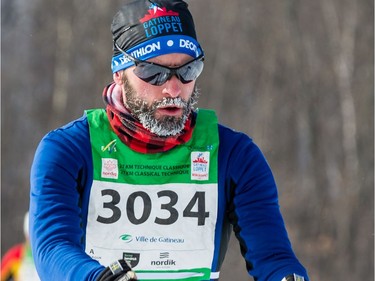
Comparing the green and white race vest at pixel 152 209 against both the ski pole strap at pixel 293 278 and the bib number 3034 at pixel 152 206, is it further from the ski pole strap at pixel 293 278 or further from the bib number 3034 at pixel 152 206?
the ski pole strap at pixel 293 278

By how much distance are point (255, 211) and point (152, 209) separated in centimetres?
38

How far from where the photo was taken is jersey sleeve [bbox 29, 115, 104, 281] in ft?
11.1

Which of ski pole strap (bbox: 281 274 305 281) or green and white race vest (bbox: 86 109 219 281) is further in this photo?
green and white race vest (bbox: 86 109 219 281)

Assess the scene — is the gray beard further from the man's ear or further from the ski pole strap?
the ski pole strap

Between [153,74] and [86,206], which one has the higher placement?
[153,74]

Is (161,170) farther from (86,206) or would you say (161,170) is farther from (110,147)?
(86,206)

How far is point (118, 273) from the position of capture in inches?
124

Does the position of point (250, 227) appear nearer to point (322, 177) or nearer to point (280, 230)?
point (280, 230)

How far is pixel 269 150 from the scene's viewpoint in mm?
21109

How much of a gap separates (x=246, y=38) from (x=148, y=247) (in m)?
18.8

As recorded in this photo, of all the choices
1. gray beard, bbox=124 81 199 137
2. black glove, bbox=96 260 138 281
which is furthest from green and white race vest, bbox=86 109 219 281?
black glove, bbox=96 260 138 281

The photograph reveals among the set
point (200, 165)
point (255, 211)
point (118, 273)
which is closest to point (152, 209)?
point (200, 165)

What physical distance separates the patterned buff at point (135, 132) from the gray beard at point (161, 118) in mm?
48

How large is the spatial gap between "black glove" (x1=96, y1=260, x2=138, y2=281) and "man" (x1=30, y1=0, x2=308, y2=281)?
0.63 m
